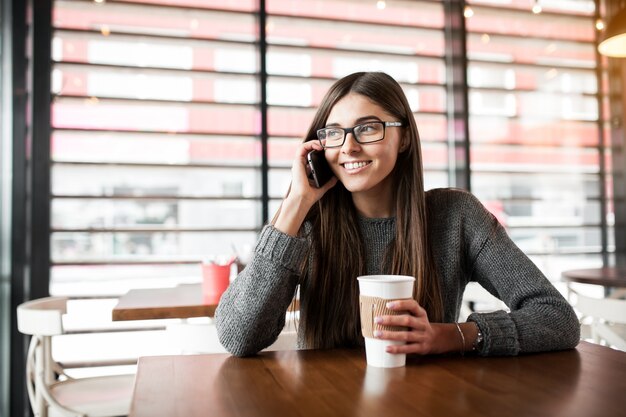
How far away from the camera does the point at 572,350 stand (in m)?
1.13

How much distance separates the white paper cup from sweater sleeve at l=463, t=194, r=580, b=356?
235 millimetres

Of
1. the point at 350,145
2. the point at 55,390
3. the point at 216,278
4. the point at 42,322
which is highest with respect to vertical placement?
the point at 350,145

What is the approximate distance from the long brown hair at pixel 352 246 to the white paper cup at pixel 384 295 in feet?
1.05

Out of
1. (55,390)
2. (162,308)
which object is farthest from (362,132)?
(55,390)

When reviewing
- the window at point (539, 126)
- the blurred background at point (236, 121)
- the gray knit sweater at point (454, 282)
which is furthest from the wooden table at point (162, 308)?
the window at point (539, 126)

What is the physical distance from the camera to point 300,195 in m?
1.34

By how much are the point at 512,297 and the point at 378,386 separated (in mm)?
598

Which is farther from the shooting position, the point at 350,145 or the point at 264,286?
the point at 350,145

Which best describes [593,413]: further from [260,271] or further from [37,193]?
[37,193]

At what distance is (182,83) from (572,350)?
3.31 meters

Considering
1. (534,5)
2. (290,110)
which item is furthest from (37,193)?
(534,5)

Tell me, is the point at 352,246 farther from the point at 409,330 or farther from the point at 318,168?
the point at 409,330

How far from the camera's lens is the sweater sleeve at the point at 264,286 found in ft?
3.92

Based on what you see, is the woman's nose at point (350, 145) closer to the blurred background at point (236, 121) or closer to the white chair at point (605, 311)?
the white chair at point (605, 311)
